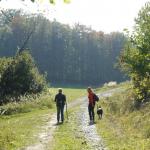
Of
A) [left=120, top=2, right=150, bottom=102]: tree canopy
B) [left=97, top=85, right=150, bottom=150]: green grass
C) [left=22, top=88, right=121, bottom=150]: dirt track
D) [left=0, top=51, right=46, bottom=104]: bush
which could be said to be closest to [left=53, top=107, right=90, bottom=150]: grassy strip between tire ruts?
[left=22, top=88, right=121, bottom=150]: dirt track

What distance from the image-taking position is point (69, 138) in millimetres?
22391

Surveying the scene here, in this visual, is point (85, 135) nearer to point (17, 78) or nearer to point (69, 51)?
point (17, 78)

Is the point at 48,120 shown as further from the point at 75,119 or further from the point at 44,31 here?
the point at 44,31

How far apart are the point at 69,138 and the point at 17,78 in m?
28.8

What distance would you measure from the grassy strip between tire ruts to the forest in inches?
4406

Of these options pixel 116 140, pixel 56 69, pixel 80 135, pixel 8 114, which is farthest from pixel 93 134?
pixel 56 69

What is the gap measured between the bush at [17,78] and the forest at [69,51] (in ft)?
285

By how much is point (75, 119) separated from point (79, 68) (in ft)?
387

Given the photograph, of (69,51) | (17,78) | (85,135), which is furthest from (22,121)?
(69,51)

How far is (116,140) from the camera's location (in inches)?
819

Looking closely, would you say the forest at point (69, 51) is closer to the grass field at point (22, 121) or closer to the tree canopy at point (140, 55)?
the grass field at point (22, 121)

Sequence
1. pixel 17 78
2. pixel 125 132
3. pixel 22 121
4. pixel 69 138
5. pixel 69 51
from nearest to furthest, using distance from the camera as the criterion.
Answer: pixel 69 138 < pixel 125 132 < pixel 22 121 < pixel 17 78 < pixel 69 51

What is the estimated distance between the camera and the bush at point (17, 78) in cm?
4978

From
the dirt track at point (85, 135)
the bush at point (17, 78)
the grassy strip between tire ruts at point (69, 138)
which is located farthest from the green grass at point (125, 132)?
the bush at point (17, 78)
